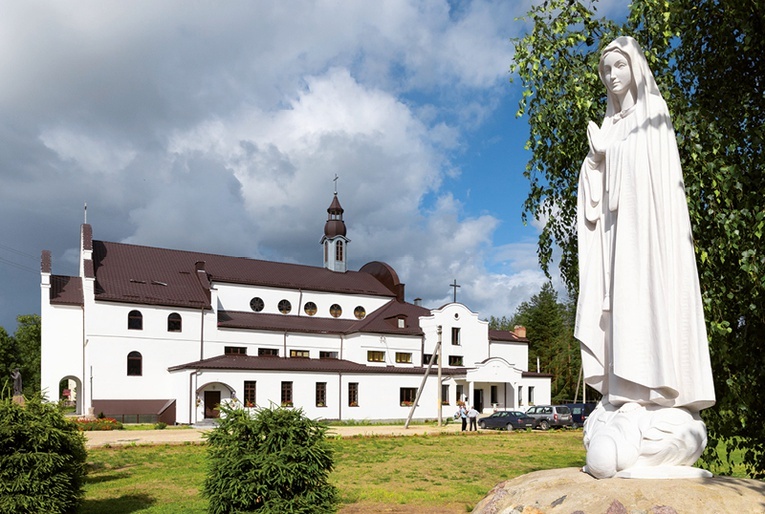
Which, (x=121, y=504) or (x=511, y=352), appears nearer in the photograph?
(x=121, y=504)

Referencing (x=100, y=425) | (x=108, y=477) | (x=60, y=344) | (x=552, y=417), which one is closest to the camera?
(x=108, y=477)

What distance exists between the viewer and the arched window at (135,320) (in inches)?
1603

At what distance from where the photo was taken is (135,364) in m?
40.1

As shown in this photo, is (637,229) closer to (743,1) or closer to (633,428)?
(633,428)

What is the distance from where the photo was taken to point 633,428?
16.2 ft

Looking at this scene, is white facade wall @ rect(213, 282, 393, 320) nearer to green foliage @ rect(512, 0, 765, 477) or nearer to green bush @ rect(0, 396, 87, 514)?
green bush @ rect(0, 396, 87, 514)

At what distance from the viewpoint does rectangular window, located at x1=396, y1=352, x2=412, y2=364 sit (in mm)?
47219

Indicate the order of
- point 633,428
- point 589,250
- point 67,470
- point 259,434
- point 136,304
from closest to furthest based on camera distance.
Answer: point 633,428 < point 589,250 < point 259,434 < point 67,470 < point 136,304

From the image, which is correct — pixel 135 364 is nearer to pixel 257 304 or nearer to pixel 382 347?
pixel 257 304

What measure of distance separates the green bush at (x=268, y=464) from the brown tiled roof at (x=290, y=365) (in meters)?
30.4

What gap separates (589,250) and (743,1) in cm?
373

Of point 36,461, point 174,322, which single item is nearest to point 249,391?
point 174,322

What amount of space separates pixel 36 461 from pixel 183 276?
36.9 metres

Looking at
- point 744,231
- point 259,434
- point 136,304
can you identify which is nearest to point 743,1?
point 744,231
